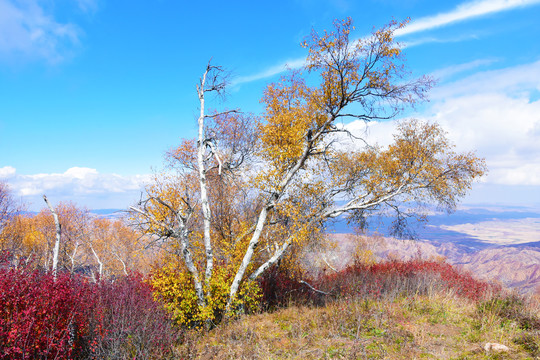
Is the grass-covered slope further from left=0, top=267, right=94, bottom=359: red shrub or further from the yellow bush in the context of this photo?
left=0, top=267, right=94, bottom=359: red shrub

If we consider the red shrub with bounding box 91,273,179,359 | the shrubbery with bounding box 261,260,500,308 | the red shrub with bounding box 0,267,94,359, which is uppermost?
the red shrub with bounding box 0,267,94,359

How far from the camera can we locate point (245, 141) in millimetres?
18969

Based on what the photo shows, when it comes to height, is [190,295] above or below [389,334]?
below

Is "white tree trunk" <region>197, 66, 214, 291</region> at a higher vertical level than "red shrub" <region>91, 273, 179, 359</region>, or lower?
higher

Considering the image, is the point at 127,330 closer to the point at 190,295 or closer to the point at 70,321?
the point at 70,321

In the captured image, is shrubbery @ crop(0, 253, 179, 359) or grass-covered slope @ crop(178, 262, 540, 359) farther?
grass-covered slope @ crop(178, 262, 540, 359)

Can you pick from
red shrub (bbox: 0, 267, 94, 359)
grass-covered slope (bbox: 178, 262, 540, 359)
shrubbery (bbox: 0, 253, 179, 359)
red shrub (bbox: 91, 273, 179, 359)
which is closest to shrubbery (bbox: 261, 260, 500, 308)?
grass-covered slope (bbox: 178, 262, 540, 359)

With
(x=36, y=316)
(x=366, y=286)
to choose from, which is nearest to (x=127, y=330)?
(x=36, y=316)

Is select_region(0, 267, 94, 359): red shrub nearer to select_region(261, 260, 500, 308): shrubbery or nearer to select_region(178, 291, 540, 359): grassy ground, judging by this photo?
select_region(178, 291, 540, 359): grassy ground

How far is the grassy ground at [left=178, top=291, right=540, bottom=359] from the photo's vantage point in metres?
6.39

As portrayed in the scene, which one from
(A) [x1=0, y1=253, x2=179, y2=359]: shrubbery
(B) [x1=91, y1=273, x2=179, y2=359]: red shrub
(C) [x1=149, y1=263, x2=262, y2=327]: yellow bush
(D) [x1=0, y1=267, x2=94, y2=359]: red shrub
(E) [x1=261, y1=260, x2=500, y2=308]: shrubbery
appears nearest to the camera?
(D) [x1=0, y1=267, x2=94, y2=359]: red shrub

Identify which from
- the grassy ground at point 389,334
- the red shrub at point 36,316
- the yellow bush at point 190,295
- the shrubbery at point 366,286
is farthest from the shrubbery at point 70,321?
the shrubbery at point 366,286

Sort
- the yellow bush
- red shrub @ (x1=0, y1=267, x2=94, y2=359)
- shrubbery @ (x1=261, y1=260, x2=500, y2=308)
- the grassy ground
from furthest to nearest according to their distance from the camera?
1. shrubbery @ (x1=261, y1=260, x2=500, y2=308)
2. the yellow bush
3. the grassy ground
4. red shrub @ (x1=0, y1=267, x2=94, y2=359)

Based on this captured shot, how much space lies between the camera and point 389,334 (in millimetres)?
7227
